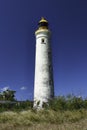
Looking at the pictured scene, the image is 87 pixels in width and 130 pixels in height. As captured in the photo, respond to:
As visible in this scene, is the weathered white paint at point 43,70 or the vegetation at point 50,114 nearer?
the vegetation at point 50,114

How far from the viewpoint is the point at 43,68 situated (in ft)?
92.4

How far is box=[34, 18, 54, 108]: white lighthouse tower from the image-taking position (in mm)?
27562

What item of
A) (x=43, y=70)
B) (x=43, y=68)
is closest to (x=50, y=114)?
(x=43, y=70)

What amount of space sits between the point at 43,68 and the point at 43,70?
0.23 meters

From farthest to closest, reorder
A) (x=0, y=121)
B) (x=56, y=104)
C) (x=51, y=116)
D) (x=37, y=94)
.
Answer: (x=37, y=94), (x=56, y=104), (x=51, y=116), (x=0, y=121)

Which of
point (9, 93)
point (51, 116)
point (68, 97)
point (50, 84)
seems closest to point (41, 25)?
point (50, 84)

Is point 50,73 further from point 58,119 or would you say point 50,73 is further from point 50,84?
point 58,119

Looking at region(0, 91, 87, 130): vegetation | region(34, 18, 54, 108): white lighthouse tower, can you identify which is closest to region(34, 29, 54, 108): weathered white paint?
region(34, 18, 54, 108): white lighthouse tower

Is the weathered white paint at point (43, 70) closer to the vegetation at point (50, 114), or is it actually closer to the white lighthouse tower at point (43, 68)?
the white lighthouse tower at point (43, 68)

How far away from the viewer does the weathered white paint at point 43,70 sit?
2761 cm

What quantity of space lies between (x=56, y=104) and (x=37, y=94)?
6.59 meters

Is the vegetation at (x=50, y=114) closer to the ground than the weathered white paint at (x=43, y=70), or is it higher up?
closer to the ground

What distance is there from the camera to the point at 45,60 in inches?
1122

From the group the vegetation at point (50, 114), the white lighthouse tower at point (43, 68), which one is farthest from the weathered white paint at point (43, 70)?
the vegetation at point (50, 114)
